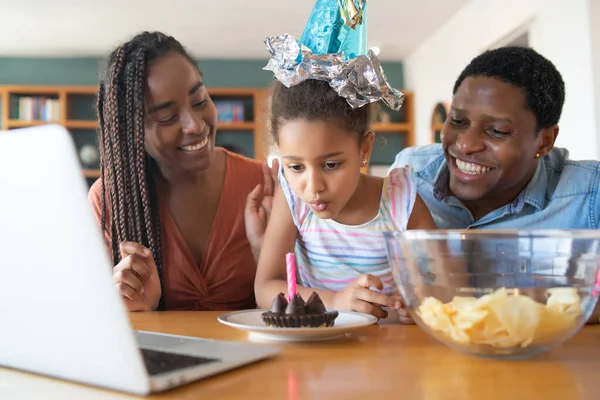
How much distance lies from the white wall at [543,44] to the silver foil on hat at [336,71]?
2.35 metres

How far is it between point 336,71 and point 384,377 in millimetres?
831

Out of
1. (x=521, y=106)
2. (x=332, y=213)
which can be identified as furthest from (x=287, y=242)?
(x=521, y=106)

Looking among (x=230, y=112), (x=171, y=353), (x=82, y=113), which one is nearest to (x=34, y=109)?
(x=82, y=113)

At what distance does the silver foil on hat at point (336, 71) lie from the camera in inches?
53.5

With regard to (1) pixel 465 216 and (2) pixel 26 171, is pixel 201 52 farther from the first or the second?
(2) pixel 26 171

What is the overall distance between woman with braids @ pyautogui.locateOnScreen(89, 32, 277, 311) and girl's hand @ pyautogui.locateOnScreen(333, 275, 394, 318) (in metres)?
0.51

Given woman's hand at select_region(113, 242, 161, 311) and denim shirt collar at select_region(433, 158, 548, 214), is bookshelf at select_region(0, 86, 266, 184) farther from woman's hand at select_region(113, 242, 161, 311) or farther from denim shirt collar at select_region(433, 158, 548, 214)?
woman's hand at select_region(113, 242, 161, 311)

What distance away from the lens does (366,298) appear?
1.11 meters

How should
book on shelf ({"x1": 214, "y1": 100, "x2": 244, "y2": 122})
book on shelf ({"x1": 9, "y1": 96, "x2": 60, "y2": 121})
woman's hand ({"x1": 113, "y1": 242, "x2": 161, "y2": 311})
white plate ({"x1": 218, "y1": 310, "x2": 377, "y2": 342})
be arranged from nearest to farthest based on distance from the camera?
1. white plate ({"x1": 218, "y1": 310, "x2": 377, "y2": 342})
2. woman's hand ({"x1": 113, "y1": 242, "x2": 161, "y2": 311})
3. book on shelf ({"x1": 9, "y1": 96, "x2": 60, "y2": 121})
4. book on shelf ({"x1": 214, "y1": 100, "x2": 244, "y2": 122})

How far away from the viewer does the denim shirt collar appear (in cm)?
162

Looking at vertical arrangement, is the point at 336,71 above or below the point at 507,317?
above

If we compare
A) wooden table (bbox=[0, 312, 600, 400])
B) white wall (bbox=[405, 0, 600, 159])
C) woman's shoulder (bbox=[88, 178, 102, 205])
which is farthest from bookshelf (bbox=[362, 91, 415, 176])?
wooden table (bbox=[0, 312, 600, 400])

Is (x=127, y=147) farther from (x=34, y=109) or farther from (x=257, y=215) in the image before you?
(x=34, y=109)

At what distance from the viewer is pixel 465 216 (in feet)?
5.61
